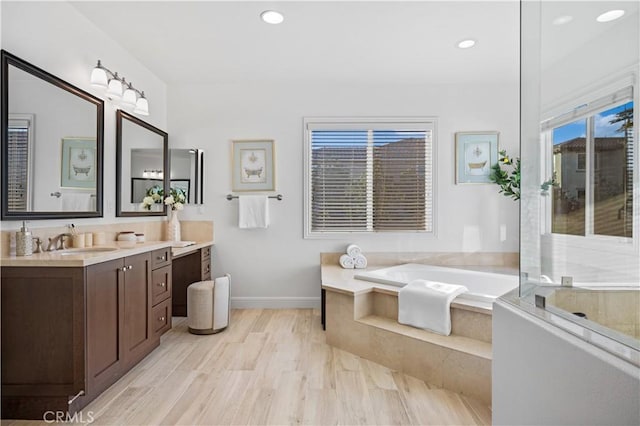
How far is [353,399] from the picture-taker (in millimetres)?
1901

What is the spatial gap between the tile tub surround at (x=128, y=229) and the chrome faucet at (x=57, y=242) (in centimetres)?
2

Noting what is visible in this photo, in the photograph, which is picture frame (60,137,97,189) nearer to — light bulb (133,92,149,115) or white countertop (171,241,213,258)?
light bulb (133,92,149,115)

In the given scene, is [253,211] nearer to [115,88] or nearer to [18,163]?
[115,88]

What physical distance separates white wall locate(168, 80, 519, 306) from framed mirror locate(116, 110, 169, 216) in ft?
1.11

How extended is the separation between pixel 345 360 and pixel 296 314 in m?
1.17

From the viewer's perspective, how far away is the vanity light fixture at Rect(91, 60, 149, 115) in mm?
2379

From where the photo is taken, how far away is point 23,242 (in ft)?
5.92

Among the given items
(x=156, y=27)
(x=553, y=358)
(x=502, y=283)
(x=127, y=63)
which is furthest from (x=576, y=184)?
(x=127, y=63)

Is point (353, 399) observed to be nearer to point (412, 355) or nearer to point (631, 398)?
point (412, 355)

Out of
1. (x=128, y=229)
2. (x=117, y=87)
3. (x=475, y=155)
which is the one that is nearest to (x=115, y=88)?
(x=117, y=87)

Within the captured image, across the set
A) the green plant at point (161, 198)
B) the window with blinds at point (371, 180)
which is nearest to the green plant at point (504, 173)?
the window with blinds at point (371, 180)

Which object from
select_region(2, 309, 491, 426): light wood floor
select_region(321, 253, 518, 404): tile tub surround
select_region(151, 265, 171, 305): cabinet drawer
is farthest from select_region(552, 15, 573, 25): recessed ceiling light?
select_region(151, 265, 171, 305): cabinet drawer

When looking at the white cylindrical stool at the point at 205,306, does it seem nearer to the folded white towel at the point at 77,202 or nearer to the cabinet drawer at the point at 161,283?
the cabinet drawer at the point at 161,283

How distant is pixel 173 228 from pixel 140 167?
72cm
